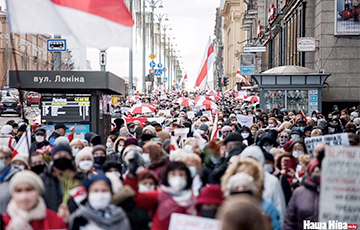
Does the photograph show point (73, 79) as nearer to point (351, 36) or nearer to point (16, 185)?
point (16, 185)

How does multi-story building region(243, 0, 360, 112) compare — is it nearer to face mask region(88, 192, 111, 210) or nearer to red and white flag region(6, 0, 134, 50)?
red and white flag region(6, 0, 134, 50)

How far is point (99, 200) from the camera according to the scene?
598cm

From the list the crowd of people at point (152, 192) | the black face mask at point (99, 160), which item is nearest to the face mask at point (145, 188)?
the crowd of people at point (152, 192)

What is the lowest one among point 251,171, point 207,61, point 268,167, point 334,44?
point 268,167

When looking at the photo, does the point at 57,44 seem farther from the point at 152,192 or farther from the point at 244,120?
the point at 152,192

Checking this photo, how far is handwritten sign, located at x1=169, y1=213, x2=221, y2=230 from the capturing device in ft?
19.5

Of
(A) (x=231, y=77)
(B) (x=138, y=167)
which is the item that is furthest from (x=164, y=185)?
(A) (x=231, y=77)

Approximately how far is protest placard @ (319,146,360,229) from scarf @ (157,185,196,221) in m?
1.08

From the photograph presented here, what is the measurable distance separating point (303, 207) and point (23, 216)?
2.70 meters

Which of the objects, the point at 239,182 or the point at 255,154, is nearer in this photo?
the point at 239,182

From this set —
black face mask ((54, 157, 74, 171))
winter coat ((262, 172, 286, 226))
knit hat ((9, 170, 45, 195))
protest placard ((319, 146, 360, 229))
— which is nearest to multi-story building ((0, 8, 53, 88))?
black face mask ((54, 157, 74, 171))

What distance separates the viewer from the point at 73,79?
17.8 m

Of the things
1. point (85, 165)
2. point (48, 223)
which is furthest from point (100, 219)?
point (85, 165)

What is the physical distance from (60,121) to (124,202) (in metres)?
12.1
